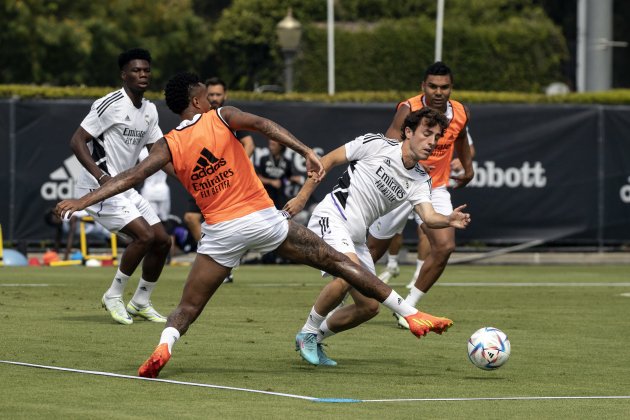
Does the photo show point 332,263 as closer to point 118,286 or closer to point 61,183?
point 118,286

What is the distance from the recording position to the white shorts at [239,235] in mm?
10055

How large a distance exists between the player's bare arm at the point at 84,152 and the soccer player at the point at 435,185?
101 inches

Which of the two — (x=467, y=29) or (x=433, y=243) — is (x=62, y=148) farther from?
(x=467, y=29)

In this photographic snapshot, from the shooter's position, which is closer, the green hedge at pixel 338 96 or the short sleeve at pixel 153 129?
the short sleeve at pixel 153 129

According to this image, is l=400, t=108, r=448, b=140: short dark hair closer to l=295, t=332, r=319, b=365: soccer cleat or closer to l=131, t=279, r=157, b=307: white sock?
l=295, t=332, r=319, b=365: soccer cleat

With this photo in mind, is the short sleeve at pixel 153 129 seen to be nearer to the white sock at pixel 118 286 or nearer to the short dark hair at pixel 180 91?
the white sock at pixel 118 286

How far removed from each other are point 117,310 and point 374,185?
3165mm

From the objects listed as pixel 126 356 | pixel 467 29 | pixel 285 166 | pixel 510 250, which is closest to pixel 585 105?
pixel 510 250

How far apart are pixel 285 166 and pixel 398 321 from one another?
351 inches

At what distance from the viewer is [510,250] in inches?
963

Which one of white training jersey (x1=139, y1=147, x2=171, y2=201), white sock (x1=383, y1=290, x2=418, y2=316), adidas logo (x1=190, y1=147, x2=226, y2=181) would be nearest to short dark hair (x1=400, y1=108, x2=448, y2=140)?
white sock (x1=383, y1=290, x2=418, y2=316)

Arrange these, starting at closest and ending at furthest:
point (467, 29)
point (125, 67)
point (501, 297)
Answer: point (125, 67) < point (501, 297) < point (467, 29)

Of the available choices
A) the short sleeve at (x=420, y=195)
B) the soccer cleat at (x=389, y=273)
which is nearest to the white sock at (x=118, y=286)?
the short sleeve at (x=420, y=195)

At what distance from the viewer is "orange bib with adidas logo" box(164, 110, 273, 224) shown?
32.6 feet
